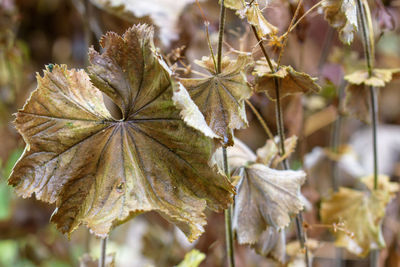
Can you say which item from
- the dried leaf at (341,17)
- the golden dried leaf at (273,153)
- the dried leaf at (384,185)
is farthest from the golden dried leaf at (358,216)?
the dried leaf at (341,17)

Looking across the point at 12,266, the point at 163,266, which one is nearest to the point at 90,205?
the point at 163,266

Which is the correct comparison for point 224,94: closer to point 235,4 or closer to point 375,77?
point 235,4

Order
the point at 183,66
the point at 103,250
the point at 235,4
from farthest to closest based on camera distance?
the point at 183,66
the point at 103,250
the point at 235,4

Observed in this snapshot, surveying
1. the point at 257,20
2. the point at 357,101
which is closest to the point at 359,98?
the point at 357,101

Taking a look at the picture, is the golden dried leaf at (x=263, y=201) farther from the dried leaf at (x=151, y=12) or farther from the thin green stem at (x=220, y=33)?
the dried leaf at (x=151, y=12)

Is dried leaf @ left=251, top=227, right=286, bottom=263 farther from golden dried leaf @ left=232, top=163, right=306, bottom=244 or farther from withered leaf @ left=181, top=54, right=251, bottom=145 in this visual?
withered leaf @ left=181, top=54, right=251, bottom=145

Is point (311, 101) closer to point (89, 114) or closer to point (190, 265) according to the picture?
point (190, 265)
